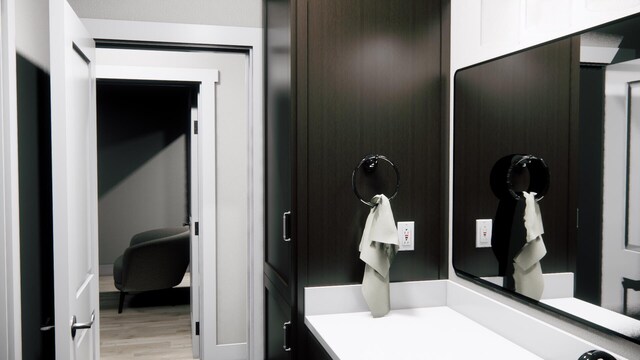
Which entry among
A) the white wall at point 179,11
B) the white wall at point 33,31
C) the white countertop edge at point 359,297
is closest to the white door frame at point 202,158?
the white wall at point 179,11

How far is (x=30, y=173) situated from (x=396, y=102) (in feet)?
3.51

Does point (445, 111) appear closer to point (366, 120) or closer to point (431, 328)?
point (366, 120)

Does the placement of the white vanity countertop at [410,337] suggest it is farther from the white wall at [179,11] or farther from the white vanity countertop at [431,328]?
the white wall at [179,11]

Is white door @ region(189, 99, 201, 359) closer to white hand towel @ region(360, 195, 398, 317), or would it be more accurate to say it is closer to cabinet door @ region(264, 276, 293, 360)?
cabinet door @ region(264, 276, 293, 360)

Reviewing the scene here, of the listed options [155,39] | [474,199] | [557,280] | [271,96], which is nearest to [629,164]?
[557,280]

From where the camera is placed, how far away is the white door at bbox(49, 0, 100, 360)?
1.26 metres

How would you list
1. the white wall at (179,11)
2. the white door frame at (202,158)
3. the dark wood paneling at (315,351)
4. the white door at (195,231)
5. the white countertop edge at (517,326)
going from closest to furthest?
the white countertop edge at (517,326) < the dark wood paneling at (315,351) < the white wall at (179,11) < the white door frame at (202,158) < the white door at (195,231)

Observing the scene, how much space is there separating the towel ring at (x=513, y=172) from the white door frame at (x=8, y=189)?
120 cm

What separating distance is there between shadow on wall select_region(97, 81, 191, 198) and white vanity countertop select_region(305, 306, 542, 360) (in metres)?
3.89

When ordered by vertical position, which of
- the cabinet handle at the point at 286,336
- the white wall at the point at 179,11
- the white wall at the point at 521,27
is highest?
the white wall at the point at 179,11

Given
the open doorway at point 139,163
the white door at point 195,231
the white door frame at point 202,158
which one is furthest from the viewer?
the open doorway at point 139,163

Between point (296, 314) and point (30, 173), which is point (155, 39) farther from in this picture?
point (296, 314)

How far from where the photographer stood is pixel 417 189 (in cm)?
158

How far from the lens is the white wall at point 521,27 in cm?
98
